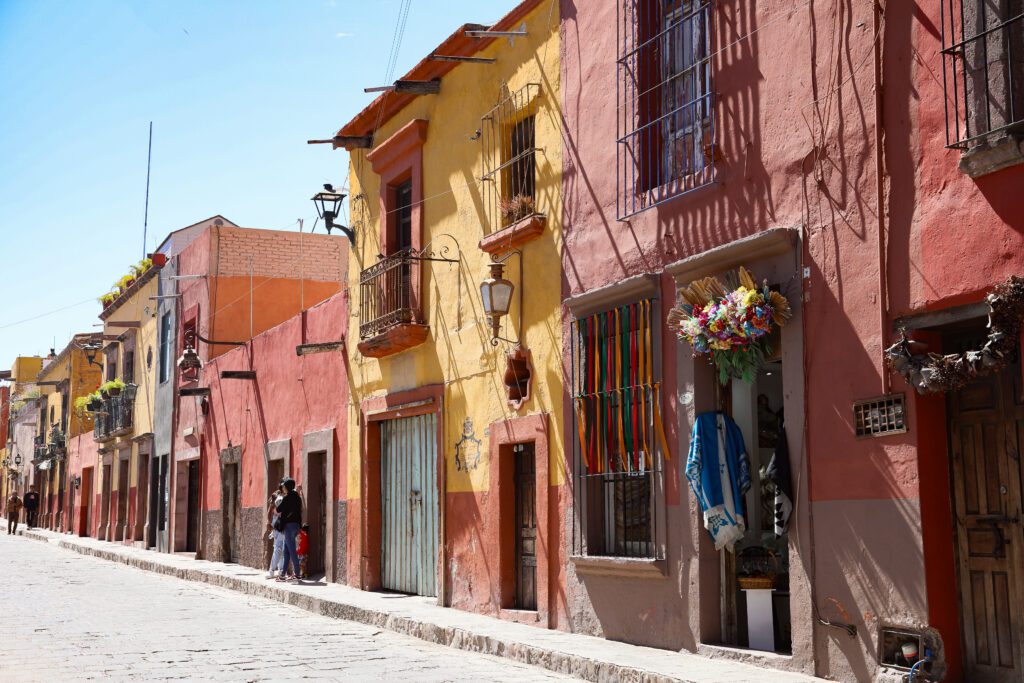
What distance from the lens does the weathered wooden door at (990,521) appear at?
22.4 ft

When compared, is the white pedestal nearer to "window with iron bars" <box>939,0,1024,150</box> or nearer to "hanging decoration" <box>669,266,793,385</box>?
"hanging decoration" <box>669,266,793,385</box>

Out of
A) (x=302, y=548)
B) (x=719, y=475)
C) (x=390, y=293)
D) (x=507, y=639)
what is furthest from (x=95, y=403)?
(x=719, y=475)

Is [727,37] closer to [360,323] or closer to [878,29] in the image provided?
[878,29]

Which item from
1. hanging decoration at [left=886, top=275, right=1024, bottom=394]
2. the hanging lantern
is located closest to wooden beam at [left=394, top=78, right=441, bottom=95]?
the hanging lantern

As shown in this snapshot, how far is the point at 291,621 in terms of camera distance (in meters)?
13.0

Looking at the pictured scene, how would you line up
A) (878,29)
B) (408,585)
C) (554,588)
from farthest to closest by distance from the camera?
1. (408,585)
2. (554,588)
3. (878,29)

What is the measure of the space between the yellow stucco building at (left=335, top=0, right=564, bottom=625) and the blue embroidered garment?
7.90ft

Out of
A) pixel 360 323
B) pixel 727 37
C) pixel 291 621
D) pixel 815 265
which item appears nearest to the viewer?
pixel 815 265

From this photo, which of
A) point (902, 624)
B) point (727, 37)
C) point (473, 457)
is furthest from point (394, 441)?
point (902, 624)

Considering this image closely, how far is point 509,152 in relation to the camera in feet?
42.4

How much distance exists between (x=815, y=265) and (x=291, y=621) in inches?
299

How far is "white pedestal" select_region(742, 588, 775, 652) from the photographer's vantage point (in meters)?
8.70

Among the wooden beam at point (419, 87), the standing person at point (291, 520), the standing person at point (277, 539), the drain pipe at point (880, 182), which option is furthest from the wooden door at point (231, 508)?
the drain pipe at point (880, 182)

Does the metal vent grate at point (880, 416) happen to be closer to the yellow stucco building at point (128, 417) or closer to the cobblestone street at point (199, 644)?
the cobblestone street at point (199, 644)
